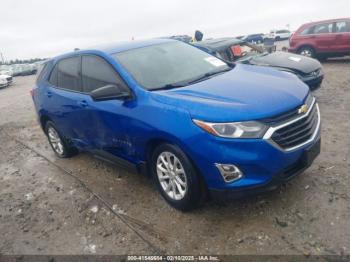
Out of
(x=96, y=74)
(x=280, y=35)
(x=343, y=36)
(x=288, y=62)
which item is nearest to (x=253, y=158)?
(x=96, y=74)

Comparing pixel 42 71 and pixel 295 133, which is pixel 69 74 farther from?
pixel 295 133

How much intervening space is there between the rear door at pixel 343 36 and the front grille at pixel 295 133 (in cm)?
977

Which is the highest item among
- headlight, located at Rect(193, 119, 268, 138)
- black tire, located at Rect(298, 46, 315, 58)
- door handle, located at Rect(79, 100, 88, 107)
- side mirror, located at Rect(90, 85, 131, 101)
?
side mirror, located at Rect(90, 85, 131, 101)

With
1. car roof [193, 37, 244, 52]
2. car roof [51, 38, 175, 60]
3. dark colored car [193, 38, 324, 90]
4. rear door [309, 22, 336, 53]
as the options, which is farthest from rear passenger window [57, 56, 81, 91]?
rear door [309, 22, 336, 53]

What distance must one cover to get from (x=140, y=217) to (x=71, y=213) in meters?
0.90

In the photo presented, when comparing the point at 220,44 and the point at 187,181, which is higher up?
the point at 220,44

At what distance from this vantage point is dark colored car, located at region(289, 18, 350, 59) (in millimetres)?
11750

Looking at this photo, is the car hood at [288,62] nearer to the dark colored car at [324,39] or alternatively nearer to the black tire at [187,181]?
the black tire at [187,181]

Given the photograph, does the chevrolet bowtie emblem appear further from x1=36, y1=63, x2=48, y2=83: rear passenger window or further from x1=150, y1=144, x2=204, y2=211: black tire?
x1=36, y1=63, x2=48, y2=83: rear passenger window

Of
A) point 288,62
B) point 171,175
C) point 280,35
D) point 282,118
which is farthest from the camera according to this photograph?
point 280,35

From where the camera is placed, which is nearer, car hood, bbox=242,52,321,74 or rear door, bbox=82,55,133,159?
rear door, bbox=82,55,133,159

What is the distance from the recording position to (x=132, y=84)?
144 inches

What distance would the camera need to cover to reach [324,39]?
1205cm

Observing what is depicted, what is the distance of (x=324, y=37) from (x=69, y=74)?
403 inches
